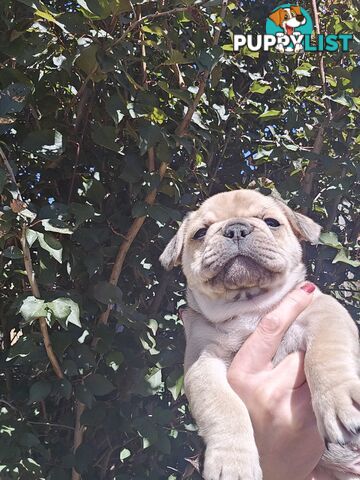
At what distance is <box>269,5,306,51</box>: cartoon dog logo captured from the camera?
135 inches

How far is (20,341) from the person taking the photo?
2.55 meters

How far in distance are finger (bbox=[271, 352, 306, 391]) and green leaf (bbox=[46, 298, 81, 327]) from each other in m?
0.97

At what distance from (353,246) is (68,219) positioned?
1.95 meters

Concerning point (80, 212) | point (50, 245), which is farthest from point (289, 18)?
point (50, 245)

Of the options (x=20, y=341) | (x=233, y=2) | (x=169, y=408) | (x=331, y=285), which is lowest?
(x=169, y=408)

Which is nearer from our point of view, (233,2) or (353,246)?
(233,2)

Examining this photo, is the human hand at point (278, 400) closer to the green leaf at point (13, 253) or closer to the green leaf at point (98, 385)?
the green leaf at point (98, 385)

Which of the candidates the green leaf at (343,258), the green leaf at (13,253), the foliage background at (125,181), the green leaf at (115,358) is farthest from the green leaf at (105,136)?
the green leaf at (343,258)

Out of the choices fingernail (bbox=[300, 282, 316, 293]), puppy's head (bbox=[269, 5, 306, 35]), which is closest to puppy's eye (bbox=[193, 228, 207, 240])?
fingernail (bbox=[300, 282, 316, 293])

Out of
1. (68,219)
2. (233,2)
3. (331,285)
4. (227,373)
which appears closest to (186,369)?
(227,373)

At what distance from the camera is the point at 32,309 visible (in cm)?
229

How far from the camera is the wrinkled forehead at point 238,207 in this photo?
9.10 ft

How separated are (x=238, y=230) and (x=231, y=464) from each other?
1.04 meters

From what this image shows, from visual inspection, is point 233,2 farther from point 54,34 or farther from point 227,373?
point 227,373
